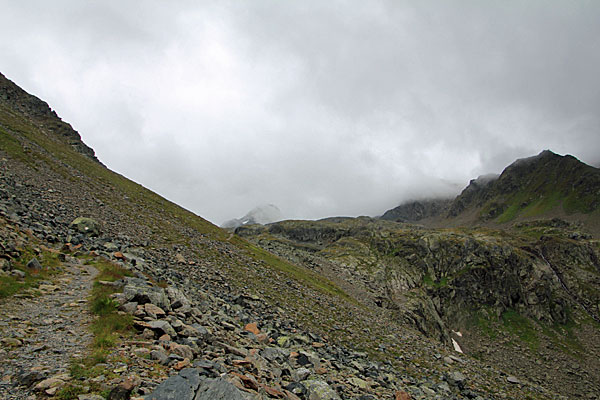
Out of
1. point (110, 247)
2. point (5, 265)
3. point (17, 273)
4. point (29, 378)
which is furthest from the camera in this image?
point (110, 247)

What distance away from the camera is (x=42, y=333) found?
938 cm

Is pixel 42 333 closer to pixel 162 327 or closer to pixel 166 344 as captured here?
pixel 162 327

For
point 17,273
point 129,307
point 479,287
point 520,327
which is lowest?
point 17,273

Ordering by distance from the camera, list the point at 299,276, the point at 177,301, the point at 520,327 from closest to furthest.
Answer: the point at 177,301 < the point at 299,276 < the point at 520,327

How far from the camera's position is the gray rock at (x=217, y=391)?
7.61m

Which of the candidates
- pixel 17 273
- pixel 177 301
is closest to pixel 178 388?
pixel 177 301

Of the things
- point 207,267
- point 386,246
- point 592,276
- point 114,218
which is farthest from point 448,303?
point 114,218

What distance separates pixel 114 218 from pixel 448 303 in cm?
13666

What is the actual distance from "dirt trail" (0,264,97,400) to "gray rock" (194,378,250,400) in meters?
3.54

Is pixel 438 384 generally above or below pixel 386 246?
below

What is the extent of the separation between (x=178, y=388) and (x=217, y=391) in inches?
44.3

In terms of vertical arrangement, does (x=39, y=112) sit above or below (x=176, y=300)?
above

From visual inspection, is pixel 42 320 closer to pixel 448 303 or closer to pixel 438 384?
pixel 438 384

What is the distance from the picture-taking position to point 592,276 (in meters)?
146
